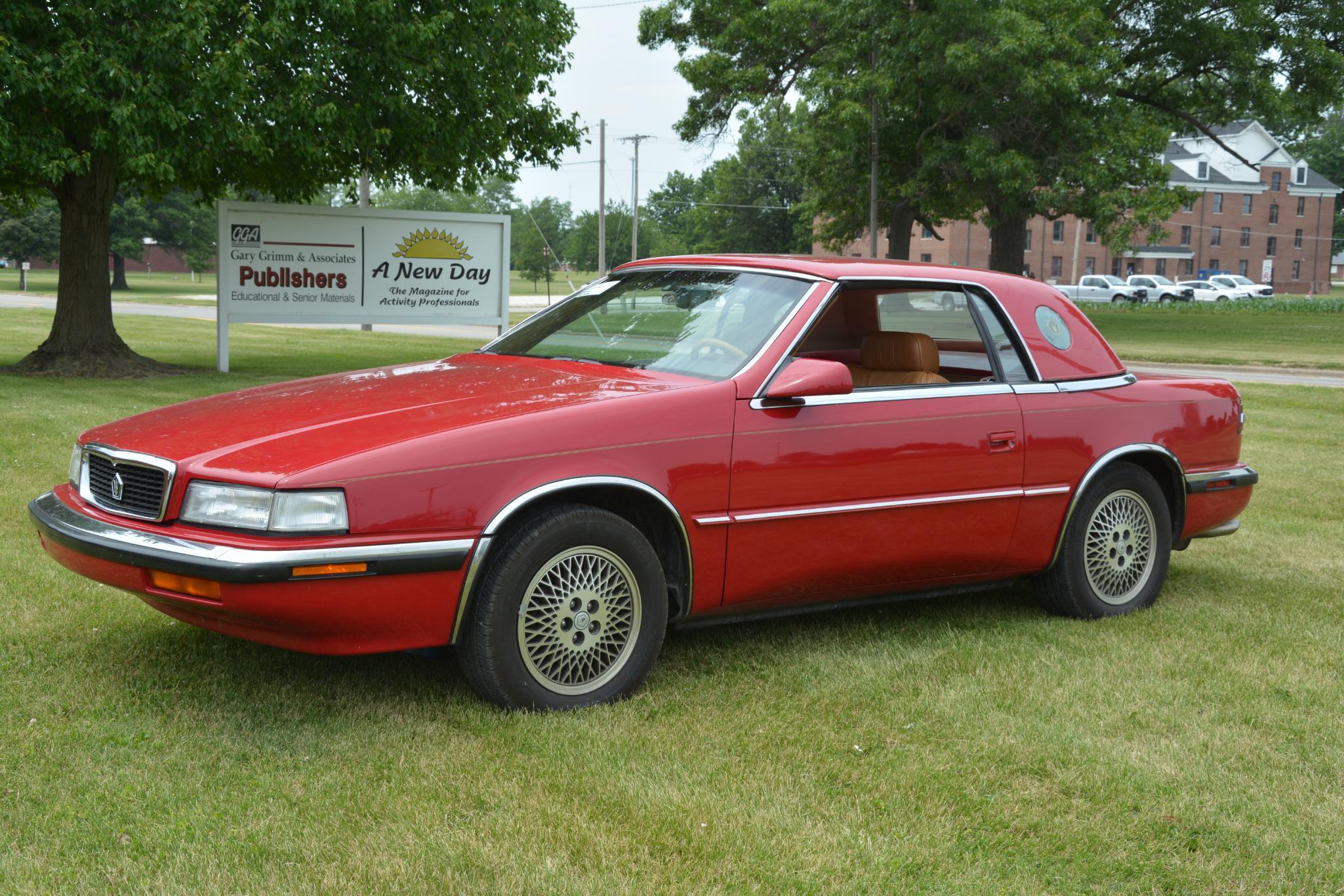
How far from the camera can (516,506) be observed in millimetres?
4074

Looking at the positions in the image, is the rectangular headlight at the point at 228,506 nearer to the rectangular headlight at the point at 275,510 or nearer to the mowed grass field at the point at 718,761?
the rectangular headlight at the point at 275,510

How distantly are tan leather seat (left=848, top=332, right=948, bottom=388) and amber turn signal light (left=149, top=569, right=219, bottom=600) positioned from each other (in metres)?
2.80

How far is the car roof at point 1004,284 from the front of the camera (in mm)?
5223

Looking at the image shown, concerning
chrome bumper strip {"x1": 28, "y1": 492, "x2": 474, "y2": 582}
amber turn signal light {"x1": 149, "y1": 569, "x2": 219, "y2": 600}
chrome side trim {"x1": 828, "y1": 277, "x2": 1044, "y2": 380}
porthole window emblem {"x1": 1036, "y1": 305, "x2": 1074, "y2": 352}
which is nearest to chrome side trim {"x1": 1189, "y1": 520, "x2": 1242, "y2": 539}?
porthole window emblem {"x1": 1036, "y1": 305, "x2": 1074, "y2": 352}

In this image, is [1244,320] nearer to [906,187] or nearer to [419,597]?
[906,187]

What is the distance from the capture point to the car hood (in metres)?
3.94

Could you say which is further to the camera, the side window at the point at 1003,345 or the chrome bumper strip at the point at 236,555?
the side window at the point at 1003,345

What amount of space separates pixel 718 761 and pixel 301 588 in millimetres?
1317

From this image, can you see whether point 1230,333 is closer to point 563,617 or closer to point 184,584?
point 563,617

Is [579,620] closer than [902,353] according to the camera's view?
Yes

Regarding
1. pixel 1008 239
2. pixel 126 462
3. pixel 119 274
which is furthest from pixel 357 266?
pixel 119 274

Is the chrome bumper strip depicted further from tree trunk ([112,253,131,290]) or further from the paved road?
tree trunk ([112,253,131,290])

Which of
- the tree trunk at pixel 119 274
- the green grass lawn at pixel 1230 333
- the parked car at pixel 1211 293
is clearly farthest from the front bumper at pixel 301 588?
the tree trunk at pixel 119 274

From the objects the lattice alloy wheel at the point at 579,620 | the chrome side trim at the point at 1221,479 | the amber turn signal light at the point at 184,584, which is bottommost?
the lattice alloy wheel at the point at 579,620
